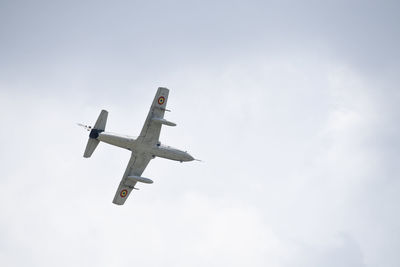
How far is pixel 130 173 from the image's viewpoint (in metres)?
87.5

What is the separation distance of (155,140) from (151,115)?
4007mm

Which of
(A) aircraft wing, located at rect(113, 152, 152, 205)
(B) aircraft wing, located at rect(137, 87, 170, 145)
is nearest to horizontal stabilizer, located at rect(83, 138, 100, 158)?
(A) aircraft wing, located at rect(113, 152, 152, 205)

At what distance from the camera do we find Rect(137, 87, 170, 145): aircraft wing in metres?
80.2

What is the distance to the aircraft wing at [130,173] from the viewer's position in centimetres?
8562

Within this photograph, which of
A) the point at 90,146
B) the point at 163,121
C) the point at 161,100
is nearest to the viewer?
the point at 163,121

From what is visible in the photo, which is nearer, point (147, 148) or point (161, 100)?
point (161, 100)

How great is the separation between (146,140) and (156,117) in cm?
394

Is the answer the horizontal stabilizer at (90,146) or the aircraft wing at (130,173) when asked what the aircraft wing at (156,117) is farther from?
the horizontal stabilizer at (90,146)

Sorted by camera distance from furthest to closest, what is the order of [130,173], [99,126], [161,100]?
[130,173], [99,126], [161,100]

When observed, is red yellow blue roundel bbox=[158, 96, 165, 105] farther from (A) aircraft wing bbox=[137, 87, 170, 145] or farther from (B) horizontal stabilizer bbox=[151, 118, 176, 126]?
(B) horizontal stabilizer bbox=[151, 118, 176, 126]

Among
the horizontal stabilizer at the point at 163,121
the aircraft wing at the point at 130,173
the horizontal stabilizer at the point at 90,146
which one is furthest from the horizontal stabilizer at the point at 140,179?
the horizontal stabilizer at the point at 163,121

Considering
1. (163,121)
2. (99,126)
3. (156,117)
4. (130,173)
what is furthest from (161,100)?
(130,173)

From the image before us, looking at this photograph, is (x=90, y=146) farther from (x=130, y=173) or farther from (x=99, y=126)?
(x=130, y=173)

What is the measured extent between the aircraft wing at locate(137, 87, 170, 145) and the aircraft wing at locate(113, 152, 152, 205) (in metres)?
4.30
